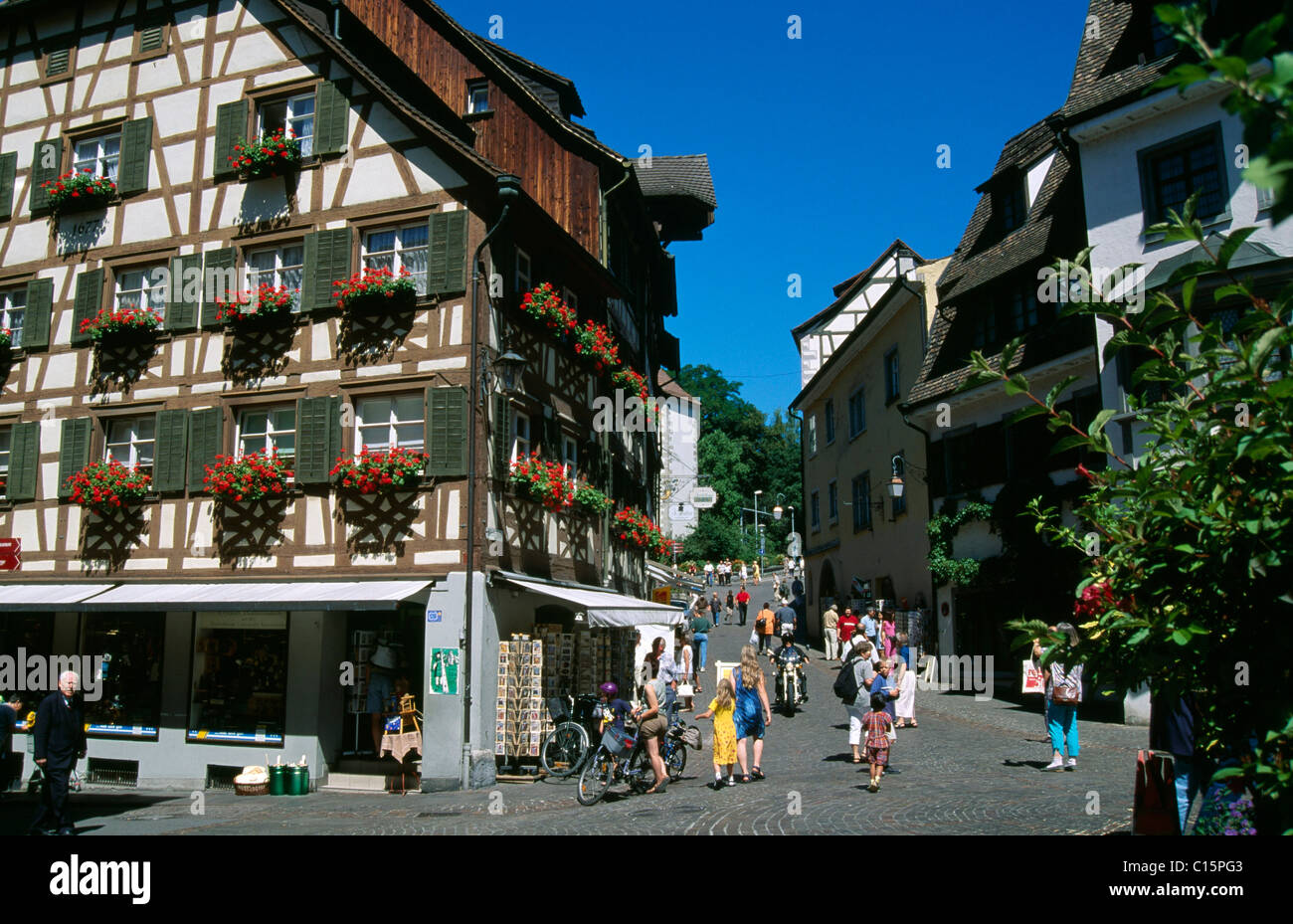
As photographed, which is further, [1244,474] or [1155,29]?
[1155,29]

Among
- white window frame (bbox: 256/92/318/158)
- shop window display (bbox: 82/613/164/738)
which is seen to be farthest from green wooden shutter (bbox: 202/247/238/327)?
shop window display (bbox: 82/613/164/738)

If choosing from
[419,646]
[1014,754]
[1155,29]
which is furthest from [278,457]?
[1155,29]

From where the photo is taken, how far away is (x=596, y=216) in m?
21.4

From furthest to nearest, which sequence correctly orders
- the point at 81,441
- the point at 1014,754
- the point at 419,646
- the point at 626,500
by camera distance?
the point at 626,500
the point at 81,441
the point at 419,646
the point at 1014,754

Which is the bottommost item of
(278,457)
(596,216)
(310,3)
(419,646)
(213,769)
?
(213,769)

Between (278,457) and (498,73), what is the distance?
→ 26.5 ft

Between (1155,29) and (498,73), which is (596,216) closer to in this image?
(498,73)

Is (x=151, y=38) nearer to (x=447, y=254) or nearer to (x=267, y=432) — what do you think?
(x=267, y=432)

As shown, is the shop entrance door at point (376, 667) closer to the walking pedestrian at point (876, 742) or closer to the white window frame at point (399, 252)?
the white window frame at point (399, 252)

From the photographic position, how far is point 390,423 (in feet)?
55.1

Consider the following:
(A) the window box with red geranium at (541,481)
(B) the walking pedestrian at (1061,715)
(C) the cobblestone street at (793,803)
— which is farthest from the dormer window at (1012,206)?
(B) the walking pedestrian at (1061,715)

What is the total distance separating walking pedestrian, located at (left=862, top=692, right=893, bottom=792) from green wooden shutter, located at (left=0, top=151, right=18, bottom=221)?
19.4 metres

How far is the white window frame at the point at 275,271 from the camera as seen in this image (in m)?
18.0

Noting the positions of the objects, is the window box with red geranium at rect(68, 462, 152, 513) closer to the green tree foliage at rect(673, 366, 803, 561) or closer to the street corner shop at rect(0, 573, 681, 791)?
the street corner shop at rect(0, 573, 681, 791)
